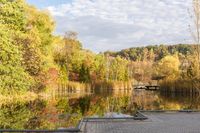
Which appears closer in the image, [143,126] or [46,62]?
[143,126]

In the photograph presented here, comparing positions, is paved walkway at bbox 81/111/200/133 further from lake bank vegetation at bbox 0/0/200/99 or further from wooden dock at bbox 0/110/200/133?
lake bank vegetation at bbox 0/0/200/99

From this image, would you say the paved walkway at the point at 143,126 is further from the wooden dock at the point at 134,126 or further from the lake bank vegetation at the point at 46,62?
the lake bank vegetation at the point at 46,62

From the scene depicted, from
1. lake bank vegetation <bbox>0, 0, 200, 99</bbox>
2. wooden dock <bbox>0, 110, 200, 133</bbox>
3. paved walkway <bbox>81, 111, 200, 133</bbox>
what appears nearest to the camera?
A: wooden dock <bbox>0, 110, 200, 133</bbox>

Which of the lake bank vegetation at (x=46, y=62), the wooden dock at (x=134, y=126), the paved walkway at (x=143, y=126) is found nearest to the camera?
the wooden dock at (x=134, y=126)

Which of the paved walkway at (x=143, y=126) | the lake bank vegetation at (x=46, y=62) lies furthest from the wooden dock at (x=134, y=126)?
the lake bank vegetation at (x=46, y=62)

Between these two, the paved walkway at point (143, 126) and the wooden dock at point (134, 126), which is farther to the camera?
the paved walkway at point (143, 126)

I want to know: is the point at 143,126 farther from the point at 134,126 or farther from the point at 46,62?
the point at 46,62

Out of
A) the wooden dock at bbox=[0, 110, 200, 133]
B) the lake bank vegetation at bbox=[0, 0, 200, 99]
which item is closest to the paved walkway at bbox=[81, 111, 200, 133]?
the wooden dock at bbox=[0, 110, 200, 133]

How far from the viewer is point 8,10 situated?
107 ft

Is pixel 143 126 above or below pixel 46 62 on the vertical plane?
below

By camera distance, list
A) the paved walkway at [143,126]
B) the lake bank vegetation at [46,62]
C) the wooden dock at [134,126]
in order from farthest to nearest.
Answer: the lake bank vegetation at [46,62] < the paved walkway at [143,126] < the wooden dock at [134,126]

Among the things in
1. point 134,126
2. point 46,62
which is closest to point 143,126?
point 134,126

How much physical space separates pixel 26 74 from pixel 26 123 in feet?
58.9

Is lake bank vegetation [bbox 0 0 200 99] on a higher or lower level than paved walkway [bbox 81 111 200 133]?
higher
